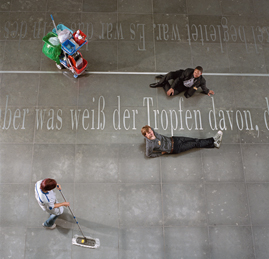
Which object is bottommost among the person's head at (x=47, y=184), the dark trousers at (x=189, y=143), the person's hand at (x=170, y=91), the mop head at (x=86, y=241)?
the mop head at (x=86, y=241)

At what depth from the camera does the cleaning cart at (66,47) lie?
15.3 feet

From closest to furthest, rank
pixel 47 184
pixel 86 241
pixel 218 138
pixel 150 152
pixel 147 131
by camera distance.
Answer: pixel 47 184 → pixel 147 131 → pixel 86 241 → pixel 150 152 → pixel 218 138

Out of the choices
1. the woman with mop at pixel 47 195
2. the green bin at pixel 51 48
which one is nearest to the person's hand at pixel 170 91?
the green bin at pixel 51 48

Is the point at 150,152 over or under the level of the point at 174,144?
under

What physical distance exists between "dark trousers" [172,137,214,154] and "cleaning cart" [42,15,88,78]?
2.59 meters

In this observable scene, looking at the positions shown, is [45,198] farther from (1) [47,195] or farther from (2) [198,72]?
(2) [198,72]

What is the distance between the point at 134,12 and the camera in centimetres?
578

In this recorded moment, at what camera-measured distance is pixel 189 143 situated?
482 cm

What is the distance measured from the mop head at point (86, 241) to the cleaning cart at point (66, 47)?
11.1 feet

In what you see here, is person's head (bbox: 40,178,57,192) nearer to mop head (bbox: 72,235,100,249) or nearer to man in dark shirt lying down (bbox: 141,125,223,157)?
mop head (bbox: 72,235,100,249)

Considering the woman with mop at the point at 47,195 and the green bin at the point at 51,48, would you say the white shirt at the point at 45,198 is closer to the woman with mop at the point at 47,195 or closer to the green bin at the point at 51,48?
the woman with mop at the point at 47,195

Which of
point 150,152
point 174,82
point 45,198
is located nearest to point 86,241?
point 45,198

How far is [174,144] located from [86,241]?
2508 mm

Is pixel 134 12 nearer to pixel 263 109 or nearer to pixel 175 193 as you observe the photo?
pixel 263 109
